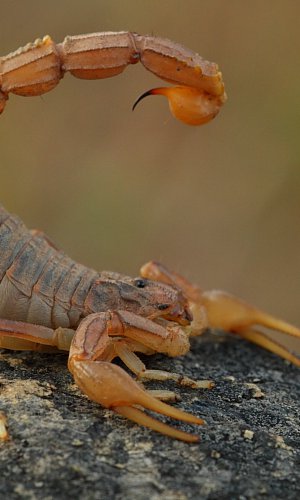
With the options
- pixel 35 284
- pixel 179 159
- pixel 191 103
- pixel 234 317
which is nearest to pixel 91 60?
pixel 191 103

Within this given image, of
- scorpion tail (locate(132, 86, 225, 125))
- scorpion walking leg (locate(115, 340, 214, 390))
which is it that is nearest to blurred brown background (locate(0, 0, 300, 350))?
scorpion tail (locate(132, 86, 225, 125))

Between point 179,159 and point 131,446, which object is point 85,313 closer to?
point 131,446

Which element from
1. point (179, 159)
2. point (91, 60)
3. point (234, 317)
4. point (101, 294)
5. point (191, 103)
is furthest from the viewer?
point (179, 159)

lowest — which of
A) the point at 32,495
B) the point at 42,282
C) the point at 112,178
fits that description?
the point at 32,495

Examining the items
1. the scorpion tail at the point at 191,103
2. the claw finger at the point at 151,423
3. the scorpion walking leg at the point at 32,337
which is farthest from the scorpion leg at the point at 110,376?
the scorpion tail at the point at 191,103

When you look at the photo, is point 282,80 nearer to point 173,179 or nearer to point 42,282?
point 173,179

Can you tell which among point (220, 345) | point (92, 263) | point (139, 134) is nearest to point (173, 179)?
point (139, 134)

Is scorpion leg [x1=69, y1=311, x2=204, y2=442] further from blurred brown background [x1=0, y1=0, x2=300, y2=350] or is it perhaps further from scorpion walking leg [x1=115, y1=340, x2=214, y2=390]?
blurred brown background [x1=0, y1=0, x2=300, y2=350]
